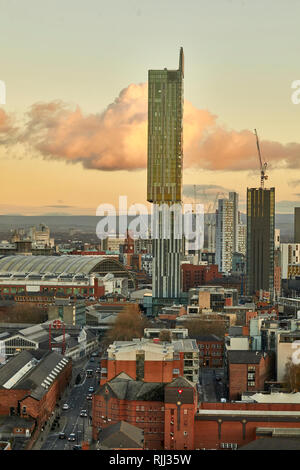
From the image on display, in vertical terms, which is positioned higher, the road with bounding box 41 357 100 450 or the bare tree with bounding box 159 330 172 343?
the bare tree with bounding box 159 330 172 343

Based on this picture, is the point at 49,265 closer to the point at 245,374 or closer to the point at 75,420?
the point at 245,374

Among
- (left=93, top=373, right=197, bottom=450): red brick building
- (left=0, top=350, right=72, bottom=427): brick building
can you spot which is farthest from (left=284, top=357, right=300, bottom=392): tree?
(left=0, top=350, right=72, bottom=427): brick building

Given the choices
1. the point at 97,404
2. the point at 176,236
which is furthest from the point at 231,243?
the point at 97,404

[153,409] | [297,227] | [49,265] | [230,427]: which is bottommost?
[230,427]

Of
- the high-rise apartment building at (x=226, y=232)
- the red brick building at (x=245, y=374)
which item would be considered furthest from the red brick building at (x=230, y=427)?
the high-rise apartment building at (x=226, y=232)

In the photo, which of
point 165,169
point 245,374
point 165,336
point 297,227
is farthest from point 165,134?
point 297,227

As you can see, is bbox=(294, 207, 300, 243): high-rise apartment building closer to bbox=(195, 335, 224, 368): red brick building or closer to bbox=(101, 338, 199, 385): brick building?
bbox=(195, 335, 224, 368): red brick building
